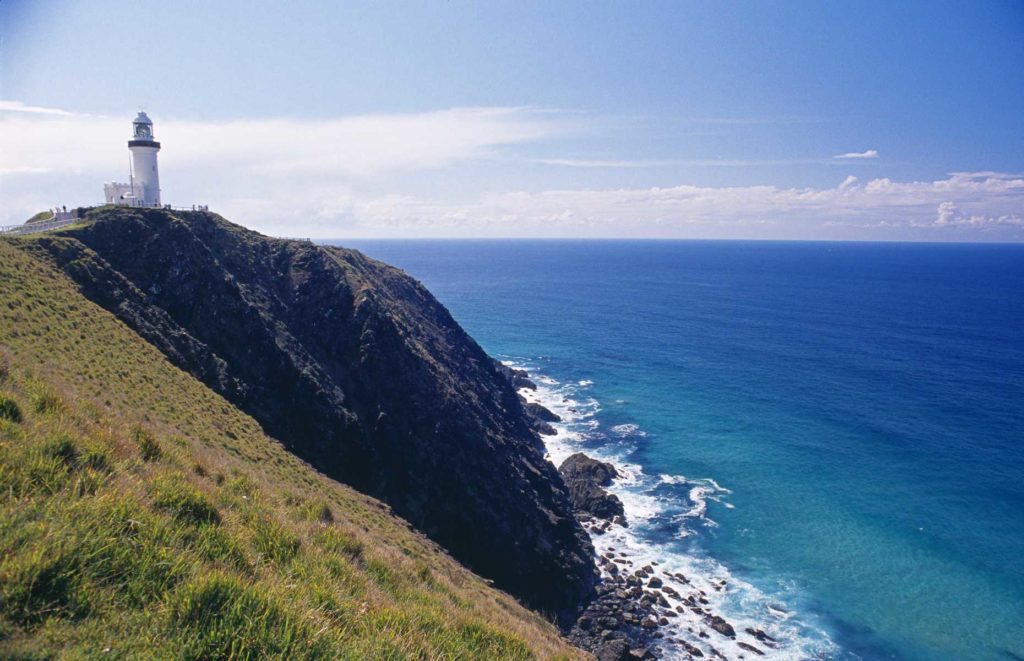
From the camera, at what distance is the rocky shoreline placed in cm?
3491

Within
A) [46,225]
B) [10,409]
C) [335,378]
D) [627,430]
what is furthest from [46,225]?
[627,430]

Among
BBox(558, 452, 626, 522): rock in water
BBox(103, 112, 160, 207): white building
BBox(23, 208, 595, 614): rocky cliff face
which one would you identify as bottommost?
BBox(558, 452, 626, 522): rock in water

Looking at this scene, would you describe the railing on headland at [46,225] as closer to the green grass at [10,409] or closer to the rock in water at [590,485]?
the green grass at [10,409]

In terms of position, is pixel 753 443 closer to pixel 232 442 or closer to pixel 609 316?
pixel 232 442

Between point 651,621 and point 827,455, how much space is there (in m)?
34.7

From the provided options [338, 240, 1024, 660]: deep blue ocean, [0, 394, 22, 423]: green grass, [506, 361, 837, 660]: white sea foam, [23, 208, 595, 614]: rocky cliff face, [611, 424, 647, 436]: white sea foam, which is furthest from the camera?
[611, 424, 647, 436]: white sea foam

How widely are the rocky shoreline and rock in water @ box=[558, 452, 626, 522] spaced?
3.00 m

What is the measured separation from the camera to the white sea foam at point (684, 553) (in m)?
36.1

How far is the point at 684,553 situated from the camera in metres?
45.0

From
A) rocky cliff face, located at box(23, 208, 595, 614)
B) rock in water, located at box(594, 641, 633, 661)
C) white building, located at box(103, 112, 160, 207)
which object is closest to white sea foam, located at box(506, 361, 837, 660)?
rock in water, located at box(594, 641, 633, 661)

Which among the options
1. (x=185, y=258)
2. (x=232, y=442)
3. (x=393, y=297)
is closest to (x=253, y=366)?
(x=185, y=258)

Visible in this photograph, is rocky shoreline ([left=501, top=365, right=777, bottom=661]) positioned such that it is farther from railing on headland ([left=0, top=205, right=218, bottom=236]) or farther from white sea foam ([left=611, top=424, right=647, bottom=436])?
railing on headland ([left=0, top=205, right=218, bottom=236])

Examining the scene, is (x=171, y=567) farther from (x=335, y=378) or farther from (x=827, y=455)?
(x=827, y=455)

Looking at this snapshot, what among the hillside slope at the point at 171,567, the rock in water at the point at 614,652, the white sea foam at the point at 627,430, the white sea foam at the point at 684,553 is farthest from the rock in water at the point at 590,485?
the hillside slope at the point at 171,567
